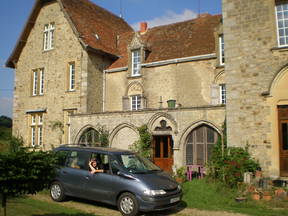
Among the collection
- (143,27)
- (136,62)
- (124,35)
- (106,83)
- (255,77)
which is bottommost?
(255,77)

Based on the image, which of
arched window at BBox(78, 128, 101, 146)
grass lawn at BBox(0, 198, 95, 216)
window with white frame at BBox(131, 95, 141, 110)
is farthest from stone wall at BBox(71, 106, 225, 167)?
grass lawn at BBox(0, 198, 95, 216)

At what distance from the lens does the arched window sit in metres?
17.4

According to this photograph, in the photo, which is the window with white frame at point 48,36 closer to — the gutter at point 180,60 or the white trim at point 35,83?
the white trim at point 35,83

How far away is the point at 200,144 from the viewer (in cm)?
1438

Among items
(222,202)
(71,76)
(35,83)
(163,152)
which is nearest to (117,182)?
(222,202)

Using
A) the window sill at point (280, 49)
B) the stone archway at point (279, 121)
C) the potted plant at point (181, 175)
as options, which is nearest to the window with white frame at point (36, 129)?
the potted plant at point (181, 175)

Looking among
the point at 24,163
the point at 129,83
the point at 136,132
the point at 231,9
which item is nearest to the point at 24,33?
the point at 129,83

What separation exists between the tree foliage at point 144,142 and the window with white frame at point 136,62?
5690 mm

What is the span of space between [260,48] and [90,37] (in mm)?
12126

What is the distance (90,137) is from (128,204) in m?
9.86

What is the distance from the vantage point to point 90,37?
824 inches

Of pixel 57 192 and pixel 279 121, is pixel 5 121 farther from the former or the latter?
pixel 279 121

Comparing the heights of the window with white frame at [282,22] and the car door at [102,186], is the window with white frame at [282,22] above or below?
above

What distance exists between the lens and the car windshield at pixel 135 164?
28.9 feet
